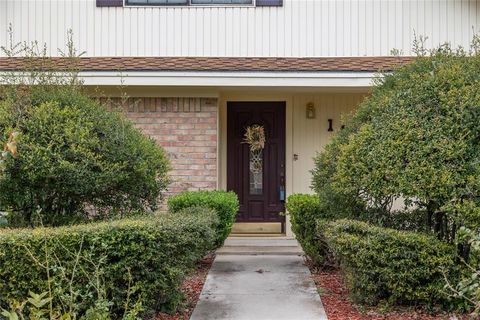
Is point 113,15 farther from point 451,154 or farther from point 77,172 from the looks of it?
point 451,154

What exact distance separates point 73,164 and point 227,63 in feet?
13.2

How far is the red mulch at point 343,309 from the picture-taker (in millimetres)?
4934

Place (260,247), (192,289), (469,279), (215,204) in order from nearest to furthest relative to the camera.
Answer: (469,279)
(192,289)
(215,204)
(260,247)

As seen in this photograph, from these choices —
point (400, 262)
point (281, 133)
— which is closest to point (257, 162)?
point (281, 133)

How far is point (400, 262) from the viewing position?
4812 millimetres

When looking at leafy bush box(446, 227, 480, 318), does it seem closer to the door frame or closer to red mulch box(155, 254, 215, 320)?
red mulch box(155, 254, 215, 320)

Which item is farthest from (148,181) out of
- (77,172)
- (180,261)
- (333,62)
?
(333,62)

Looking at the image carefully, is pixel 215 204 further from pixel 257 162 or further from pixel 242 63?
pixel 257 162

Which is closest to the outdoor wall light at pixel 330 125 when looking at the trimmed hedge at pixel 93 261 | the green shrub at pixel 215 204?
the green shrub at pixel 215 204

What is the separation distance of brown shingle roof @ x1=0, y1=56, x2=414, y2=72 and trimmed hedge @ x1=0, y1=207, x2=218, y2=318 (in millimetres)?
4078

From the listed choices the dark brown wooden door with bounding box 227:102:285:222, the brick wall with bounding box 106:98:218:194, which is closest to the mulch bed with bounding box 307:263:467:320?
the brick wall with bounding box 106:98:218:194

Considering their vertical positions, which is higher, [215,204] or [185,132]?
[185,132]

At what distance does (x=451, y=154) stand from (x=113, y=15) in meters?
6.71

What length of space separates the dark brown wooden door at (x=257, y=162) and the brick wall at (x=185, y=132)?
1185mm
